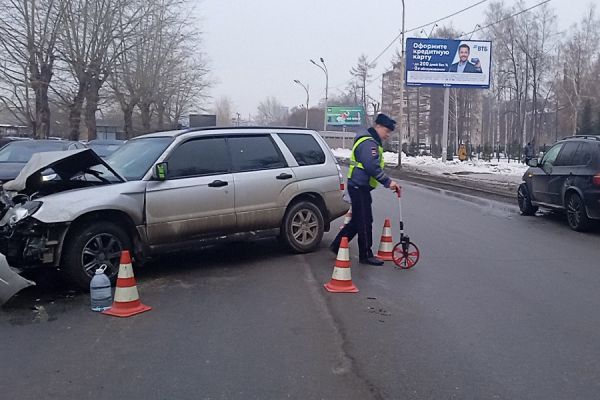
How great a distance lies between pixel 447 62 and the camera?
1412 inches

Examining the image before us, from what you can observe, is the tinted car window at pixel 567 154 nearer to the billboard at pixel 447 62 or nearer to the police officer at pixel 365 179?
the police officer at pixel 365 179

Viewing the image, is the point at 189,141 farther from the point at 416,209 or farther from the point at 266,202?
the point at 416,209

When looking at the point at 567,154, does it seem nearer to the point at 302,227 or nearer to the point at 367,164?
the point at 367,164

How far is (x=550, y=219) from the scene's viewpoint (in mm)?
13523

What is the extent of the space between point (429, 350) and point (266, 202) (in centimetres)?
377

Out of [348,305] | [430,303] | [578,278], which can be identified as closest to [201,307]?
[348,305]

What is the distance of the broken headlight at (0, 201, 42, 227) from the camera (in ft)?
20.7

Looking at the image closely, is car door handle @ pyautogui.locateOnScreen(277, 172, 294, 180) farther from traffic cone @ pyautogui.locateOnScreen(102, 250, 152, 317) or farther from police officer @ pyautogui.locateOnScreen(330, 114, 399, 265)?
traffic cone @ pyautogui.locateOnScreen(102, 250, 152, 317)

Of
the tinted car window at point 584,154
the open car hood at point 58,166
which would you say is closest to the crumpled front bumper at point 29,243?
the open car hood at point 58,166

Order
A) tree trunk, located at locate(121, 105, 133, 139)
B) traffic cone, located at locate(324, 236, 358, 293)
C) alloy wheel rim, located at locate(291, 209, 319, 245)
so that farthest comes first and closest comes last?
1. tree trunk, located at locate(121, 105, 133, 139)
2. alloy wheel rim, located at locate(291, 209, 319, 245)
3. traffic cone, located at locate(324, 236, 358, 293)

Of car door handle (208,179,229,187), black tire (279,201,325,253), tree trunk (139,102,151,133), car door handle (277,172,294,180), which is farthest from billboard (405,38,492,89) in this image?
car door handle (208,179,229,187)

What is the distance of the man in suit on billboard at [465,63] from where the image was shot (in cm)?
3606

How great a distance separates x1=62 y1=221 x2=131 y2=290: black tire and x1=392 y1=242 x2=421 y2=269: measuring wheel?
3358mm

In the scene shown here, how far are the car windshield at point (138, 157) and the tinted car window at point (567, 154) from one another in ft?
26.5
